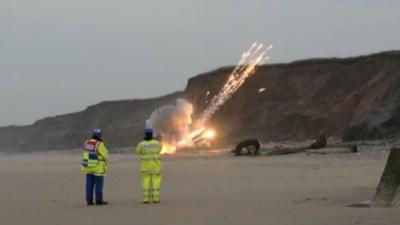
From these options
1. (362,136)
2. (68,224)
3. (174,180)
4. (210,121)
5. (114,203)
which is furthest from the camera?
(210,121)

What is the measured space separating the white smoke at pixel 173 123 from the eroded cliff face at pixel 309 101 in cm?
593

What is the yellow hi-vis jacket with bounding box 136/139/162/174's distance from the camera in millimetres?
15414

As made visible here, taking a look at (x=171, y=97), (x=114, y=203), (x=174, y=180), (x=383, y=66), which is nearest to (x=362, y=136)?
(x=383, y=66)

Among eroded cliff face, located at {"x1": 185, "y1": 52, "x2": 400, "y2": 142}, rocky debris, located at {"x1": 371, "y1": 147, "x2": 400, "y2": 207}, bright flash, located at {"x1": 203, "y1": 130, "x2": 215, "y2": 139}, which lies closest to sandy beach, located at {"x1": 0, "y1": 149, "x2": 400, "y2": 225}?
rocky debris, located at {"x1": 371, "y1": 147, "x2": 400, "y2": 207}

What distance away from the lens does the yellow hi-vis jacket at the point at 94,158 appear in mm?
15633

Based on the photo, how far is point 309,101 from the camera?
76.3 meters

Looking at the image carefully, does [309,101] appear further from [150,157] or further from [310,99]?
Result: [150,157]

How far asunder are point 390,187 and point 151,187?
Answer: 5.39m

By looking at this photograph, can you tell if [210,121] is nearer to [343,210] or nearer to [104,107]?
[104,107]

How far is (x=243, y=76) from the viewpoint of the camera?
9225 centimetres

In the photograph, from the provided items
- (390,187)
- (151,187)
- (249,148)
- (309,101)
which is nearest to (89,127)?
(309,101)

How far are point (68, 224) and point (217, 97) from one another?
8134cm

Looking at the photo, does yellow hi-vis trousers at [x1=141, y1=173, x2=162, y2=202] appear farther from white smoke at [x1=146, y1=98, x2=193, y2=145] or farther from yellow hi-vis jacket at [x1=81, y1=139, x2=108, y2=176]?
white smoke at [x1=146, y1=98, x2=193, y2=145]

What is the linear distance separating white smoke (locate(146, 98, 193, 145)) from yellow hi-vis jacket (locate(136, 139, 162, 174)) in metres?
50.9
